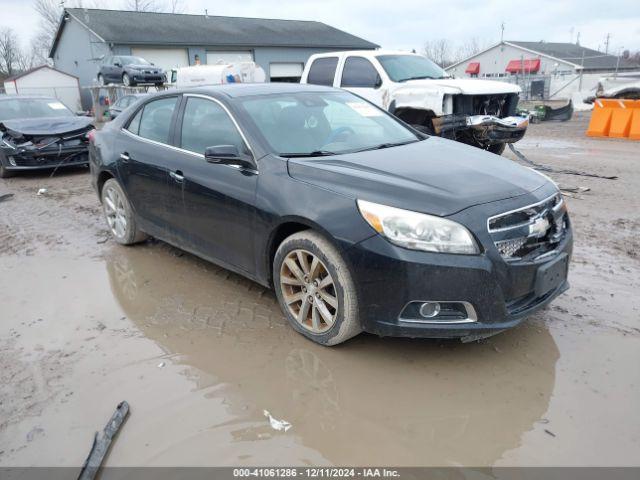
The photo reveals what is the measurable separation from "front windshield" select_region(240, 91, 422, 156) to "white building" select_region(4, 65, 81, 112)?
111ft

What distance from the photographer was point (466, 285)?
2951 millimetres

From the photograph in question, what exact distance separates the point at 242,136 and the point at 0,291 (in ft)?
8.90

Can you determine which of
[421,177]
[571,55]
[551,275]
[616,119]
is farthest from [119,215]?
[571,55]

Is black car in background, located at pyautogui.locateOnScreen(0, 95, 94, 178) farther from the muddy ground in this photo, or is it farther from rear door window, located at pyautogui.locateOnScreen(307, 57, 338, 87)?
the muddy ground

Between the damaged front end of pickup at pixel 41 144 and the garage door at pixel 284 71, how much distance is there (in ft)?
93.4

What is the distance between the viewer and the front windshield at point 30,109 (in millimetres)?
10375

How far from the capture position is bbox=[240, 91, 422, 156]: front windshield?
393cm

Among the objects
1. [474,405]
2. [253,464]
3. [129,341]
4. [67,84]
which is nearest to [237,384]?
[253,464]

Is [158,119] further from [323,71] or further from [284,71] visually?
[284,71]

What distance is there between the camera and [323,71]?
10125mm

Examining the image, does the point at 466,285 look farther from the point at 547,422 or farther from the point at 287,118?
the point at 287,118

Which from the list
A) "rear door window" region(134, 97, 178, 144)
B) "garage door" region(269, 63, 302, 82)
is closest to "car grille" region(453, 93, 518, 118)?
"rear door window" region(134, 97, 178, 144)

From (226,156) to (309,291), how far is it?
113 cm

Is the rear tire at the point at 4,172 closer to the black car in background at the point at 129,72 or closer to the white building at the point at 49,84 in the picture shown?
the black car in background at the point at 129,72
